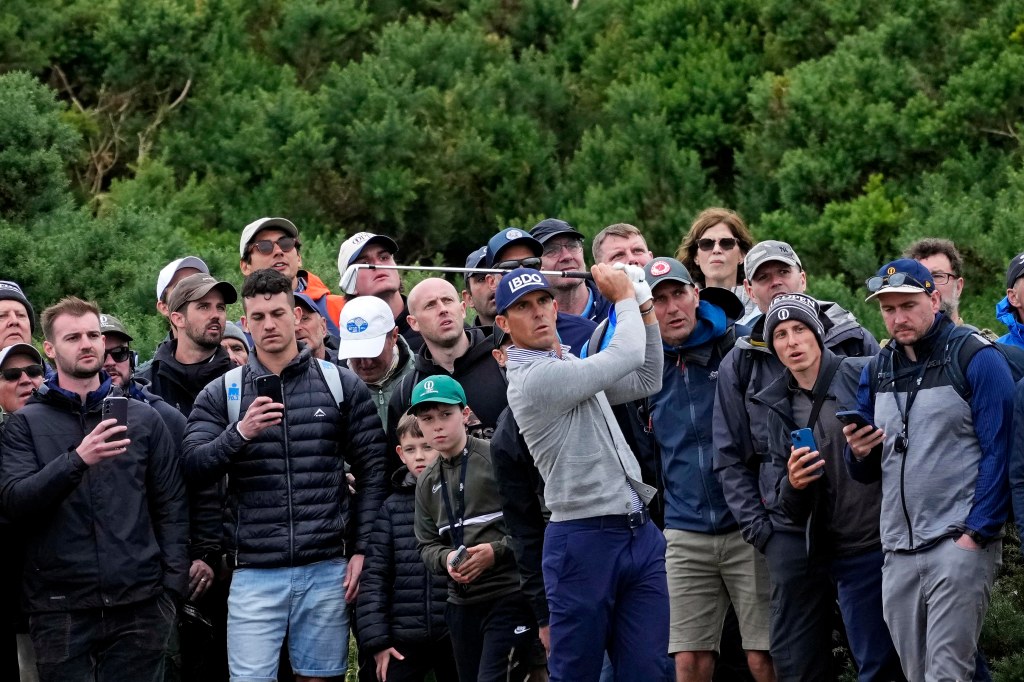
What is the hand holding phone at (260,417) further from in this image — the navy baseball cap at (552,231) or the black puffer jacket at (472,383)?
the navy baseball cap at (552,231)

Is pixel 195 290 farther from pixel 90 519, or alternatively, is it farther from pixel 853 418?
pixel 853 418

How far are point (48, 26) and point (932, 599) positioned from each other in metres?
16.3

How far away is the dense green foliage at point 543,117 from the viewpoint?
1725cm

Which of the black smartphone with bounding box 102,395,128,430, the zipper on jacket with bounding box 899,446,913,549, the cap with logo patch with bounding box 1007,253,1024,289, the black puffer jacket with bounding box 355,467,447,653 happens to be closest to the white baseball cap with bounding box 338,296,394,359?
the black puffer jacket with bounding box 355,467,447,653

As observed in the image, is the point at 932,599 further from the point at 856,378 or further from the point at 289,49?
the point at 289,49

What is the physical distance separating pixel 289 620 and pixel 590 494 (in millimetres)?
1903

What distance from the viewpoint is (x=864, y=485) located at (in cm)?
662

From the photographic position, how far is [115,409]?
696 centimetres

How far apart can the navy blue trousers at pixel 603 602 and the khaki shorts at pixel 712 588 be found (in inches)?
39.7

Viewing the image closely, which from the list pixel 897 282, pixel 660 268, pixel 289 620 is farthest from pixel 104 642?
pixel 897 282

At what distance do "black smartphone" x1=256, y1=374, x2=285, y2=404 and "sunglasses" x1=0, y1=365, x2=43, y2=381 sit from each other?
134 cm

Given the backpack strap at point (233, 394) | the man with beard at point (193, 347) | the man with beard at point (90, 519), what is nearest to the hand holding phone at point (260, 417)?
the backpack strap at point (233, 394)

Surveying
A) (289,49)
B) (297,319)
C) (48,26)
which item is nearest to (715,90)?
(289,49)

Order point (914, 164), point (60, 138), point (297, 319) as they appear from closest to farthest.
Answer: point (297, 319) → point (60, 138) → point (914, 164)
